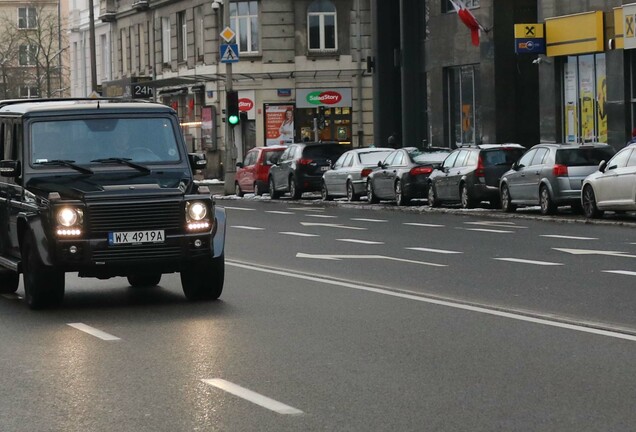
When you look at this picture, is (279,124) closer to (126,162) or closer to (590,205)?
(590,205)

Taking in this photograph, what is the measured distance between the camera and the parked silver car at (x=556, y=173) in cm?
3098

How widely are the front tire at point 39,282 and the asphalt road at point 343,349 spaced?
0.64 feet

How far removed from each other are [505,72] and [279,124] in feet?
61.3

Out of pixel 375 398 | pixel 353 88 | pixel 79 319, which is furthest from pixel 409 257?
pixel 353 88

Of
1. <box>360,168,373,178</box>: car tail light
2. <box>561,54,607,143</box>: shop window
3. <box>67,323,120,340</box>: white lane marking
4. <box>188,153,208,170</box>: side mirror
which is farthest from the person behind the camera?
<box>561,54,607,143</box>: shop window

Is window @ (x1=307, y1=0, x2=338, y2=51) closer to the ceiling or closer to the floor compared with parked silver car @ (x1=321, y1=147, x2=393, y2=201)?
closer to the ceiling

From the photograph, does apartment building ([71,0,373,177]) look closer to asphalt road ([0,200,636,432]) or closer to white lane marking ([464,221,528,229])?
white lane marking ([464,221,528,229])

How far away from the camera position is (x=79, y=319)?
544 inches

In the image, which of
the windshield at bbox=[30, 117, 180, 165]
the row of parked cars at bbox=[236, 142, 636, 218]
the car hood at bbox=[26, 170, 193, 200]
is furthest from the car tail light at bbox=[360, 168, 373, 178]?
the car hood at bbox=[26, 170, 193, 200]

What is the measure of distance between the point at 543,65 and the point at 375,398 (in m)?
36.9

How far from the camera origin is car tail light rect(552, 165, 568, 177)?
102 feet

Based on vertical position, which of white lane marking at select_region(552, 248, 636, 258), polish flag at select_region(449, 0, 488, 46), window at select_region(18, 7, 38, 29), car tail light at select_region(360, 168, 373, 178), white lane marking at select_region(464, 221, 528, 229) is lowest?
white lane marking at select_region(552, 248, 636, 258)

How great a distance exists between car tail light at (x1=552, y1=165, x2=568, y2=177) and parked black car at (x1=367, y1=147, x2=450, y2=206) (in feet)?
22.8

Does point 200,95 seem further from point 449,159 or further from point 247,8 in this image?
point 449,159
